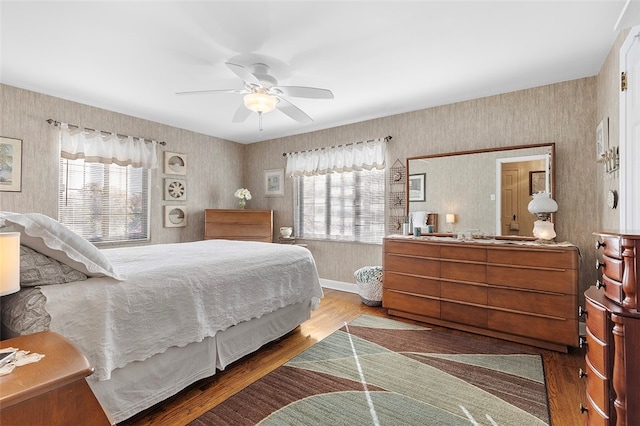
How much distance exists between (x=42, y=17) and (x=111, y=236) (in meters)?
2.66

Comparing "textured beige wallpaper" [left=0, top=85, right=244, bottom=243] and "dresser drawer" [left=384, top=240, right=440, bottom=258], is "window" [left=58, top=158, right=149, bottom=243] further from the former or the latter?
"dresser drawer" [left=384, top=240, right=440, bottom=258]

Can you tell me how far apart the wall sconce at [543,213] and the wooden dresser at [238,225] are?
3.48 metres

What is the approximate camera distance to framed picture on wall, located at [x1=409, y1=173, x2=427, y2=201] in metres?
3.88

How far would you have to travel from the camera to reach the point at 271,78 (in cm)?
268

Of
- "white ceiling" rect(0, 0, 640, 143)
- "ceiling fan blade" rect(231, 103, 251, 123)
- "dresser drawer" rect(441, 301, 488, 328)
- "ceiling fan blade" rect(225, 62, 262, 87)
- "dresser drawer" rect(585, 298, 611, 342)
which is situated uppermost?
"white ceiling" rect(0, 0, 640, 143)

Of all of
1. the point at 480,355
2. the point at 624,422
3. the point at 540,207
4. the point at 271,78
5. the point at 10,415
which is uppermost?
the point at 271,78

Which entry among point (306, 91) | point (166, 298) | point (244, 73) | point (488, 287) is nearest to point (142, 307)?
point (166, 298)

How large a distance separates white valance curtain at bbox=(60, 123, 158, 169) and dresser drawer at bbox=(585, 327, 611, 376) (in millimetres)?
4733

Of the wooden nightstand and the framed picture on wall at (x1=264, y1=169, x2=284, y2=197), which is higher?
the framed picture on wall at (x1=264, y1=169, x2=284, y2=197)

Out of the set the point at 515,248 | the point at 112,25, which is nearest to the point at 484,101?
the point at 515,248

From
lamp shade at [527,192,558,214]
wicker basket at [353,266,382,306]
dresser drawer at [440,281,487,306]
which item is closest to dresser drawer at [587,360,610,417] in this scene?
dresser drawer at [440,281,487,306]

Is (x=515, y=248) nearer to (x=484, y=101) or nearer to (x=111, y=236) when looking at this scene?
(x=484, y=101)

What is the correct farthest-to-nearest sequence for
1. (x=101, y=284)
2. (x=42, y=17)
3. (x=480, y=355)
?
(x=480, y=355)
(x=42, y=17)
(x=101, y=284)

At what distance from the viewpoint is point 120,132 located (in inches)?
158
